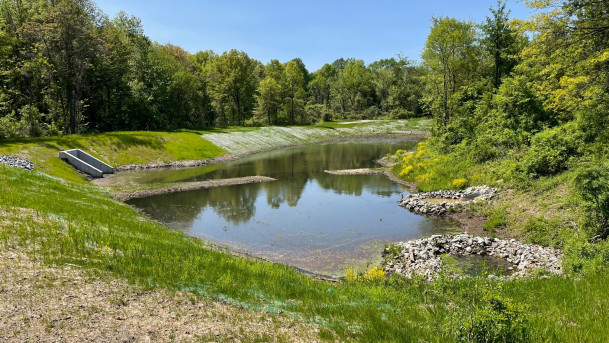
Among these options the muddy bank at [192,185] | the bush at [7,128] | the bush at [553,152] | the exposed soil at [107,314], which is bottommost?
the muddy bank at [192,185]

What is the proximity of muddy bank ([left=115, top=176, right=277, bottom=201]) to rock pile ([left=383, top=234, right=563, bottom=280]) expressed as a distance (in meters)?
27.0

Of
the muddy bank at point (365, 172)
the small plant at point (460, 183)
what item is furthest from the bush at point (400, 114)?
the small plant at point (460, 183)

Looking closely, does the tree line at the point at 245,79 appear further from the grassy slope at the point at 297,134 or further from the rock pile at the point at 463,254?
the grassy slope at the point at 297,134

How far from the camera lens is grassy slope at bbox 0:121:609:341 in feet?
23.5

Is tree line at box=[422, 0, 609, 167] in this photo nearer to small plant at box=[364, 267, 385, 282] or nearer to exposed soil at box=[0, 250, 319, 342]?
small plant at box=[364, 267, 385, 282]

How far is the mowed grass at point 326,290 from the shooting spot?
7.04 meters

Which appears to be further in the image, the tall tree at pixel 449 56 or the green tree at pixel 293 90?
the green tree at pixel 293 90

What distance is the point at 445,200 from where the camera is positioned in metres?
31.3

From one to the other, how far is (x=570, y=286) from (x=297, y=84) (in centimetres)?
11275

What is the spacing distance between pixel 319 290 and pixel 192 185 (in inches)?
1282

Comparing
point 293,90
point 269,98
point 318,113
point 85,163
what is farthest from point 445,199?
point 318,113

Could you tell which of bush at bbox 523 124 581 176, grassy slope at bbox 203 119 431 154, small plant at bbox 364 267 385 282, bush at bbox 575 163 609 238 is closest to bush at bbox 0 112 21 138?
grassy slope at bbox 203 119 431 154

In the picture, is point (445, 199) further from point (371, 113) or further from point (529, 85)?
point (371, 113)

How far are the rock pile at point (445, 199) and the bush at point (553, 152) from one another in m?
3.85
